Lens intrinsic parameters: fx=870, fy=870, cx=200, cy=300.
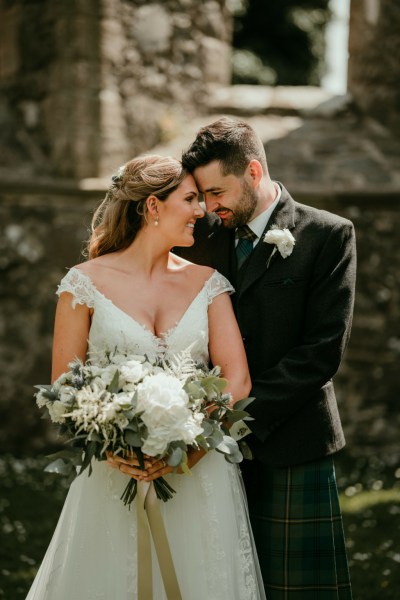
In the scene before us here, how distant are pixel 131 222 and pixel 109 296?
1.19 feet

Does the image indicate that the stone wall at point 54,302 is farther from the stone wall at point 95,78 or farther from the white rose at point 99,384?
the white rose at point 99,384

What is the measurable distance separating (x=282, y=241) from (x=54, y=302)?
161 inches

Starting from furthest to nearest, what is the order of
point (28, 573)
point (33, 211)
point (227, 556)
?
1. point (33, 211)
2. point (28, 573)
3. point (227, 556)

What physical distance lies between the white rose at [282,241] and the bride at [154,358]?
0.26 metres

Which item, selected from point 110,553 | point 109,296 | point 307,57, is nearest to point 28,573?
point 110,553

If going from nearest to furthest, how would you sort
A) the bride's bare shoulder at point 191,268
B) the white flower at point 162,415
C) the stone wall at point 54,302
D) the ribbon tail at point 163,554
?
the white flower at point 162,415 → the ribbon tail at point 163,554 → the bride's bare shoulder at point 191,268 → the stone wall at point 54,302

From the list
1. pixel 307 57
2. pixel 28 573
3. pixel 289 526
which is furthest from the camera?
pixel 307 57

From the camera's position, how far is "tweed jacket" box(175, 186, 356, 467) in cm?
329

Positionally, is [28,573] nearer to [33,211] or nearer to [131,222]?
[131,222]

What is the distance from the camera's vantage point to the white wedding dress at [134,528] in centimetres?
319

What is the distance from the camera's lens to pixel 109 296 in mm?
3336

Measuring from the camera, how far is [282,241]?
3.36 metres

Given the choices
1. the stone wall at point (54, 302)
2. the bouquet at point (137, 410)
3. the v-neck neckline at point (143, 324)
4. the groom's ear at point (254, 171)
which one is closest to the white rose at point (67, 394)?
the bouquet at point (137, 410)

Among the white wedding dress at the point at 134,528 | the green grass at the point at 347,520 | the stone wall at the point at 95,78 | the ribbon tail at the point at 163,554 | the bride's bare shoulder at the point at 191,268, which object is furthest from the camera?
the stone wall at the point at 95,78
